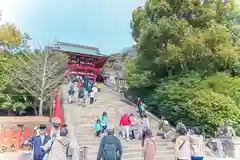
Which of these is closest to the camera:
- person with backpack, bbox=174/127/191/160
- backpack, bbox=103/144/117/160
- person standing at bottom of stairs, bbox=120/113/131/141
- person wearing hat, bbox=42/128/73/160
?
backpack, bbox=103/144/117/160

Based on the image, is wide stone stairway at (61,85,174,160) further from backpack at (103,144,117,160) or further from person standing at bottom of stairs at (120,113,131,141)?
backpack at (103,144,117,160)

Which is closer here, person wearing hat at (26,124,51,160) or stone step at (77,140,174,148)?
person wearing hat at (26,124,51,160)

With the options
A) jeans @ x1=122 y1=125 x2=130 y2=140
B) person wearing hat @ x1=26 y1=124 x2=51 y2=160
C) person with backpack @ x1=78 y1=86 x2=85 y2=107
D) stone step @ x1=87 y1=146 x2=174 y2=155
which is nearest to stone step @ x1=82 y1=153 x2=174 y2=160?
stone step @ x1=87 y1=146 x2=174 y2=155

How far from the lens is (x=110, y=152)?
193 inches

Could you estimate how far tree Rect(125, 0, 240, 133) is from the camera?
1400 cm

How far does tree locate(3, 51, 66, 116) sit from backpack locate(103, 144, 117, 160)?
16.5 m

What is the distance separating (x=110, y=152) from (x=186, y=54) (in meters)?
12.2

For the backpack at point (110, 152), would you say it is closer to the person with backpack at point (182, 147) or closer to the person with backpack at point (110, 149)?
the person with backpack at point (110, 149)

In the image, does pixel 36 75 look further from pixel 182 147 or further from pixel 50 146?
→ pixel 182 147

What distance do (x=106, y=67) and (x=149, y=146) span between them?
3918 cm

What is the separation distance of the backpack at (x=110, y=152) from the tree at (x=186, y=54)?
924cm

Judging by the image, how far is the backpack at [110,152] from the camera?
4883 millimetres

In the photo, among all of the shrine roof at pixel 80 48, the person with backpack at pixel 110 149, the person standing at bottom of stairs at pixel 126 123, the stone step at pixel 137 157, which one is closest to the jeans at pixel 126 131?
the person standing at bottom of stairs at pixel 126 123

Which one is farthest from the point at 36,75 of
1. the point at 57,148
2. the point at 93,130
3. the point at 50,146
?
the point at 57,148
